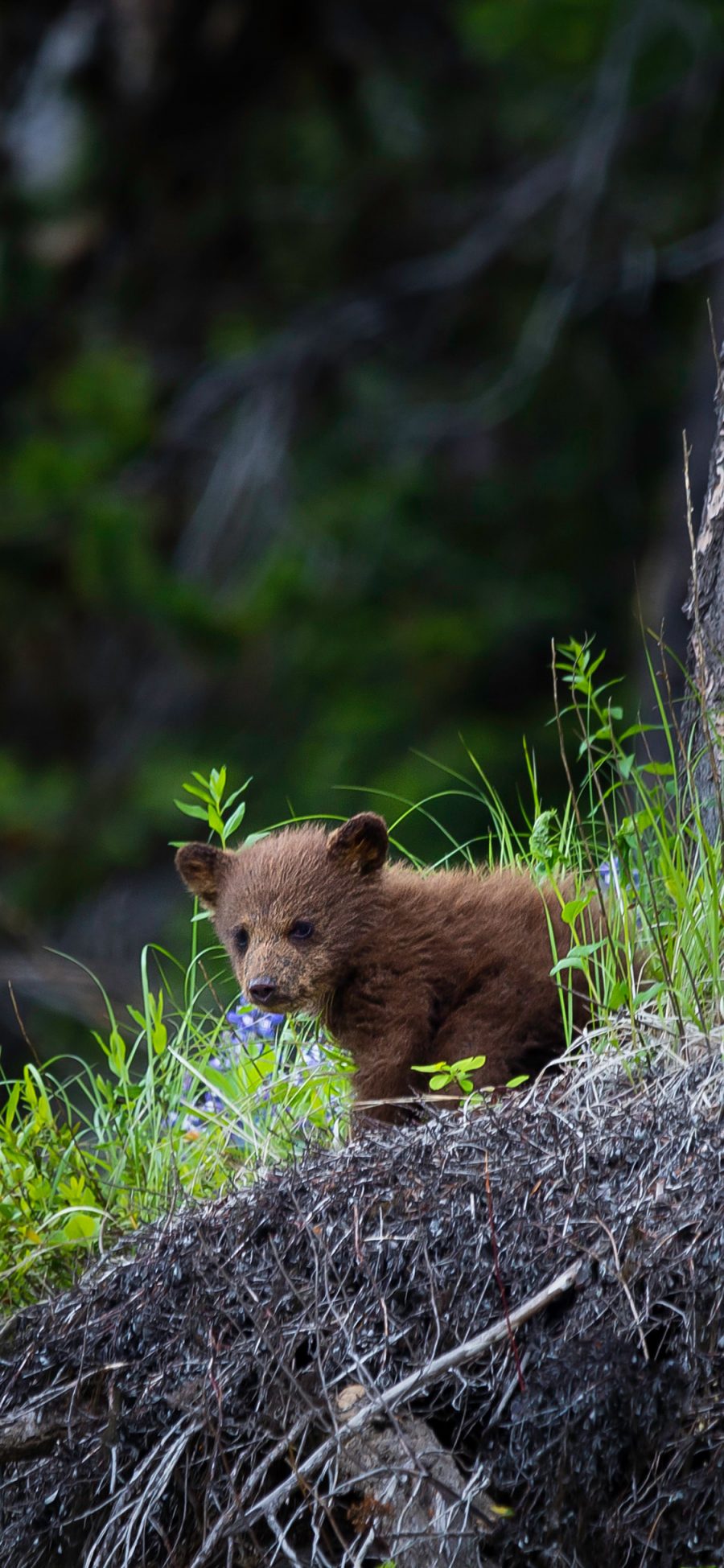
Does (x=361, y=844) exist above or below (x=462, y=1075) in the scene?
above

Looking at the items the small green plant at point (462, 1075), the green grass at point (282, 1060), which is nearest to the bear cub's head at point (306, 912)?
the green grass at point (282, 1060)

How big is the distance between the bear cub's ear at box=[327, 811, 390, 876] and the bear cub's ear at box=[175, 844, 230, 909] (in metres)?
0.25

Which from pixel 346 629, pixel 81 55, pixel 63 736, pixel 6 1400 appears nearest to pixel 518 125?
pixel 81 55

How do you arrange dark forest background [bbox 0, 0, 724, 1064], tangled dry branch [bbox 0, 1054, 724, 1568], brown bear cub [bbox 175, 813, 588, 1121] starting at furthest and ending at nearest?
dark forest background [bbox 0, 0, 724, 1064]
brown bear cub [bbox 175, 813, 588, 1121]
tangled dry branch [bbox 0, 1054, 724, 1568]

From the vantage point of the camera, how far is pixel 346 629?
999 cm

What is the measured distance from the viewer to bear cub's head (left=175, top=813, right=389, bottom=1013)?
9.92 feet

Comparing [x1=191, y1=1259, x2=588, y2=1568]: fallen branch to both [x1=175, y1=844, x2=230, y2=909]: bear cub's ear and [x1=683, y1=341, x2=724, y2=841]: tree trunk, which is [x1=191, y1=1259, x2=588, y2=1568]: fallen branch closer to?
[x1=683, y1=341, x2=724, y2=841]: tree trunk

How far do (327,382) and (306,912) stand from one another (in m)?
8.77

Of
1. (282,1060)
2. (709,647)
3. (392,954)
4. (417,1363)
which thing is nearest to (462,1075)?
(392,954)

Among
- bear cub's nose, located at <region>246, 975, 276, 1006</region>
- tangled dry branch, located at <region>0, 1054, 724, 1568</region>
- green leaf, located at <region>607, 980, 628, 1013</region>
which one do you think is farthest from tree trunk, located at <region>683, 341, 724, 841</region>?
bear cub's nose, located at <region>246, 975, 276, 1006</region>

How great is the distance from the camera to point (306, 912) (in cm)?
306

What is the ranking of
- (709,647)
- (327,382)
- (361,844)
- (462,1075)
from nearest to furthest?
(462,1075)
(709,647)
(361,844)
(327,382)

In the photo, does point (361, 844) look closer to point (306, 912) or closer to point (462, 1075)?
point (306, 912)

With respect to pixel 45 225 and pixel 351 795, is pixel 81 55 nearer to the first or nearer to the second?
pixel 45 225
